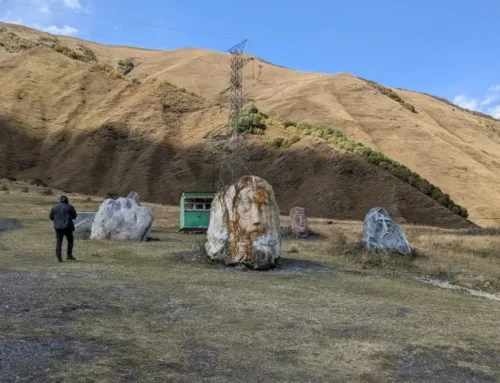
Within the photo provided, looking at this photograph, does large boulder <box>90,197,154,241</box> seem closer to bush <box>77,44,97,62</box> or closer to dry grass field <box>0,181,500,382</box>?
dry grass field <box>0,181,500,382</box>

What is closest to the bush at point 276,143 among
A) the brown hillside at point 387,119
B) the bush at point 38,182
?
the brown hillside at point 387,119

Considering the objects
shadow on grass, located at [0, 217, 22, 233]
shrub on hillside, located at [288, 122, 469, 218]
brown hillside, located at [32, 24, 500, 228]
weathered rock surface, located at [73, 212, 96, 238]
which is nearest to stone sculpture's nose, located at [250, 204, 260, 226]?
weathered rock surface, located at [73, 212, 96, 238]

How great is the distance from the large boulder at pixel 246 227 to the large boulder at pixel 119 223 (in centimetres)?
563

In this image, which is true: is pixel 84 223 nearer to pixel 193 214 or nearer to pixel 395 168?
pixel 193 214

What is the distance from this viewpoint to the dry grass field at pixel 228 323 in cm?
773

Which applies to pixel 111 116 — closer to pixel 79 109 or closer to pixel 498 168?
pixel 79 109

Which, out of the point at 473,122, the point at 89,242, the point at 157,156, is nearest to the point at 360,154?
the point at 157,156

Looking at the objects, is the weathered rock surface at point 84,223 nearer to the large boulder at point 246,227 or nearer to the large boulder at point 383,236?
the large boulder at point 246,227

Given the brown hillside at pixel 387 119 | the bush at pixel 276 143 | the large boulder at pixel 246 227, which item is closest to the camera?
the large boulder at pixel 246 227

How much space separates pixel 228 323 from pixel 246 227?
840 cm

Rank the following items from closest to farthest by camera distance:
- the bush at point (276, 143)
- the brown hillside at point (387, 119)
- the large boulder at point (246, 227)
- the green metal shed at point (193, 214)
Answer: the large boulder at point (246, 227), the green metal shed at point (193, 214), the bush at point (276, 143), the brown hillside at point (387, 119)

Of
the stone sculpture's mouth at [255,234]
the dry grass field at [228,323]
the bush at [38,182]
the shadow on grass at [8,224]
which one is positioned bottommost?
the dry grass field at [228,323]

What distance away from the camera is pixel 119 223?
78.4 ft

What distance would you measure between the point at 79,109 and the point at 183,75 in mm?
46529
